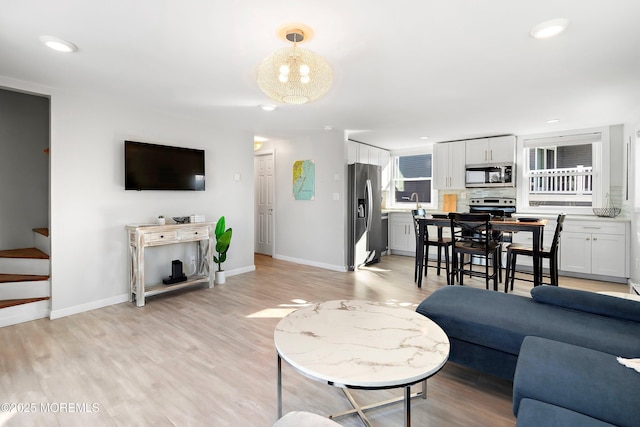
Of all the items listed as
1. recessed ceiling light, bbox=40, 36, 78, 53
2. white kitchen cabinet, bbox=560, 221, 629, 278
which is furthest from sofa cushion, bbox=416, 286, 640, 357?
white kitchen cabinet, bbox=560, 221, 629, 278

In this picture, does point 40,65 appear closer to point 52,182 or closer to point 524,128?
point 52,182

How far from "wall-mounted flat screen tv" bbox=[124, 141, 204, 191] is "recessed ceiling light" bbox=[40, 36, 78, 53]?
1390mm

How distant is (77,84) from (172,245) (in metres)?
2.05

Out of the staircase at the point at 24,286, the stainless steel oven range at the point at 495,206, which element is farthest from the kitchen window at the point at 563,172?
the staircase at the point at 24,286

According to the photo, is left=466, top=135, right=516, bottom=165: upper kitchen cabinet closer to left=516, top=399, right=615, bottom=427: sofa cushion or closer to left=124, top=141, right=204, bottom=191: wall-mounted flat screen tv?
left=124, top=141, right=204, bottom=191: wall-mounted flat screen tv

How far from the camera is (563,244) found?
4711 millimetres

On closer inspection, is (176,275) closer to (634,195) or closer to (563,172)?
(634,195)

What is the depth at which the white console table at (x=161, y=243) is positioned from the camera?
346 centimetres

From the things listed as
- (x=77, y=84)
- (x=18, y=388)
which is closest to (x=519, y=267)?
(x=18, y=388)

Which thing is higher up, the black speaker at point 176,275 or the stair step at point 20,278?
the stair step at point 20,278

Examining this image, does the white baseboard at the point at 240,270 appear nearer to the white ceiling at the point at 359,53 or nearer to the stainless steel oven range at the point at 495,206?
the white ceiling at the point at 359,53

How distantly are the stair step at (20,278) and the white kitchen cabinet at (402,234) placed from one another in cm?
556

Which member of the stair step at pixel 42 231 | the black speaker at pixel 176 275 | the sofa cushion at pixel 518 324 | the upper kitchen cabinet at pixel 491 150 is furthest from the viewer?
the upper kitchen cabinet at pixel 491 150

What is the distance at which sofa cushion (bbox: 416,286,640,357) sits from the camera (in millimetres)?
1643
